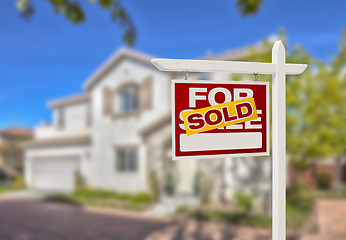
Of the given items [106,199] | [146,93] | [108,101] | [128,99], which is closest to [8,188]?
[106,199]

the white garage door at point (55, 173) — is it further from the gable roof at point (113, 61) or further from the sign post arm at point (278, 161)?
the sign post arm at point (278, 161)

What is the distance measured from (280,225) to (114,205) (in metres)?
13.0

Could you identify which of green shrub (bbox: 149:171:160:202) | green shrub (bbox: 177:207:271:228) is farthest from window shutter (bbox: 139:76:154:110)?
green shrub (bbox: 177:207:271:228)

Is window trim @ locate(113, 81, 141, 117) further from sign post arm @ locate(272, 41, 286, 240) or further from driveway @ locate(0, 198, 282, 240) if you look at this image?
sign post arm @ locate(272, 41, 286, 240)

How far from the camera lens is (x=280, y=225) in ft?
10.6

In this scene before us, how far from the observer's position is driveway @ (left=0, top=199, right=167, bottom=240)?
408 inches

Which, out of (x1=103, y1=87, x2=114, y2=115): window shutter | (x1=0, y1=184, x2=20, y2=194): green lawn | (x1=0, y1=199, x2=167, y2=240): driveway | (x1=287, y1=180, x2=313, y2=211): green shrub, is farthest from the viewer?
(x1=0, y1=184, x2=20, y2=194): green lawn

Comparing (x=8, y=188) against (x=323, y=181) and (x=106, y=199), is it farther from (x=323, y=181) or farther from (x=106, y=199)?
(x=323, y=181)

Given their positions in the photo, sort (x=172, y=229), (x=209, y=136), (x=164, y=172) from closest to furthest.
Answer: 1. (x=209, y=136)
2. (x=172, y=229)
3. (x=164, y=172)

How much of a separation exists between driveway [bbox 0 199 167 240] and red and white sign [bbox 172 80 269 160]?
755 centimetres

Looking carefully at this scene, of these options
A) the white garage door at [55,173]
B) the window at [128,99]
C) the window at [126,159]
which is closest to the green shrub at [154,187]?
the window at [126,159]

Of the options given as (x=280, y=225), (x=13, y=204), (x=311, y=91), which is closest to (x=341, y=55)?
(x=311, y=91)

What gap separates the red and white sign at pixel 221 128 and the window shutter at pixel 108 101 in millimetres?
15681

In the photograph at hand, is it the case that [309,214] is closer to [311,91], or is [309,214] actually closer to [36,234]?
[311,91]
